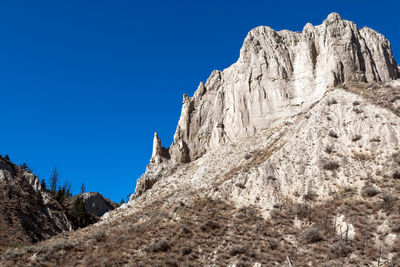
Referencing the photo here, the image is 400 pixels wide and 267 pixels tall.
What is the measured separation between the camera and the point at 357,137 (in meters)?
Result: 32.1

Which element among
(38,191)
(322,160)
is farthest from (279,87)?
(38,191)

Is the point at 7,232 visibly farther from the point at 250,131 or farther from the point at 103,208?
the point at 103,208

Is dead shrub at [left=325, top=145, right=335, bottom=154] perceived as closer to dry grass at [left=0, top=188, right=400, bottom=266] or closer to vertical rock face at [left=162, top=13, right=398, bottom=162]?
dry grass at [left=0, top=188, right=400, bottom=266]

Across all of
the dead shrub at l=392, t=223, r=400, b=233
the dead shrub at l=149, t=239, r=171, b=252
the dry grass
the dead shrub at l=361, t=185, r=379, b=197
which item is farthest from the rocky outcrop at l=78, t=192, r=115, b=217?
the dead shrub at l=392, t=223, r=400, b=233

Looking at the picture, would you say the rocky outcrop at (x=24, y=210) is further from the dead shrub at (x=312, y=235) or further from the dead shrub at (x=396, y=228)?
the dead shrub at (x=396, y=228)

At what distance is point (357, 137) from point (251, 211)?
14.0 m

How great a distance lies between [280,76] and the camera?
52.7 m

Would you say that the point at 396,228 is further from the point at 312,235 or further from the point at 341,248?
the point at 312,235

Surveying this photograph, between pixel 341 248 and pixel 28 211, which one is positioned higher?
pixel 28 211

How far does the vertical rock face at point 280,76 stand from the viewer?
48.8 meters

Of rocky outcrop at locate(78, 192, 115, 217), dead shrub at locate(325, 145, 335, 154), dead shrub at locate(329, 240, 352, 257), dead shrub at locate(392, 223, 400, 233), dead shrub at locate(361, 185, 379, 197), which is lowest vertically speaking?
dead shrub at locate(329, 240, 352, 257)

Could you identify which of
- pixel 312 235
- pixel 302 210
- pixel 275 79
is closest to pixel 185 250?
pixel 312 235

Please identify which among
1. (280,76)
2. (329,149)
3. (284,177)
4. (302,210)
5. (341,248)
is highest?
(280,76)

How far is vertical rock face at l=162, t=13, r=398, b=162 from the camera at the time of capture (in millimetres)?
48844
